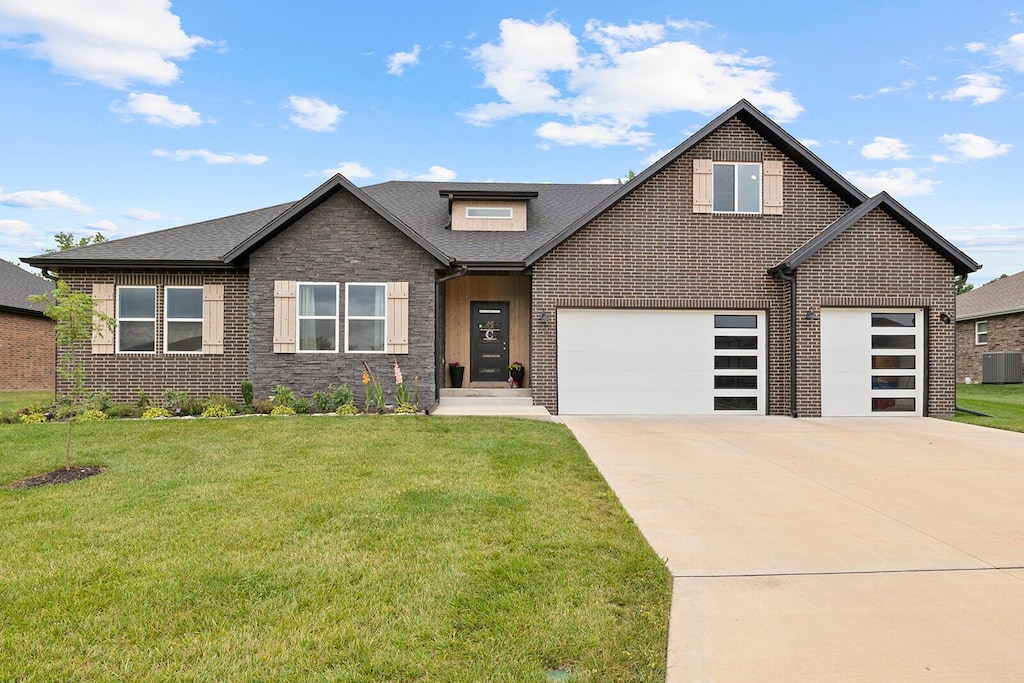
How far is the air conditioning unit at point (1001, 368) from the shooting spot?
22.5 metres

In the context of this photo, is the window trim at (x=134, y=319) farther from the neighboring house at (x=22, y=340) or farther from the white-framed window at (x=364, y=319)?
the neighboring house at (x=22, y=340)

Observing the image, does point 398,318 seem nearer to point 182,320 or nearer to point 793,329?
point 182,320

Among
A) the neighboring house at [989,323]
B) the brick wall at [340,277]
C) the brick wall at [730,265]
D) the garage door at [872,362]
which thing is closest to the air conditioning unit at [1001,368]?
the neighboring house at [989,323]

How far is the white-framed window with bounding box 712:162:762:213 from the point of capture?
494 inches

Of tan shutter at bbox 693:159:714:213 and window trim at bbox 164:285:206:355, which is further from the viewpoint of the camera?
window trim at bbox 164:285:206:355

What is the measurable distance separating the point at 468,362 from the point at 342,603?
37.3 ft

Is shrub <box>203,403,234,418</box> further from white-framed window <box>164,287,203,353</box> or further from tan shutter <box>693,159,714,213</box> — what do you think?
tan shutter <box>693,159,714,213</box>

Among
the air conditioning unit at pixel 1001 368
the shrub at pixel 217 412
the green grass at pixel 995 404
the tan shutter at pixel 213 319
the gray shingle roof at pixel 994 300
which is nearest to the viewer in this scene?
the shrub at pixel 217 412

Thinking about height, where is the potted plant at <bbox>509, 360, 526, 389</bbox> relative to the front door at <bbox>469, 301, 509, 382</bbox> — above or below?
below

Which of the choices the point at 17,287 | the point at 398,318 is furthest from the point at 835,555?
the point at 17,287

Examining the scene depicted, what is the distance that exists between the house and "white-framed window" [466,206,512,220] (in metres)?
2.22

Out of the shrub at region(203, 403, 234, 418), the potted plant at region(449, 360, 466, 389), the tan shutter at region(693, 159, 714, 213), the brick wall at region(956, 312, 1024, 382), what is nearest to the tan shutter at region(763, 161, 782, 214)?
the tan shutter at region(693, 159, 714, 213)

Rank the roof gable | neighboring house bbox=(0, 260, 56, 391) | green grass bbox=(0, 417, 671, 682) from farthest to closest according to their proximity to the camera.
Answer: neighboring house bbox=(0, 260, 56, 391) < the roof gable < green grass bbox=(0, 417, 671, 682)

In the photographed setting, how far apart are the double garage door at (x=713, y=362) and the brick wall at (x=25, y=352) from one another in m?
20.0
